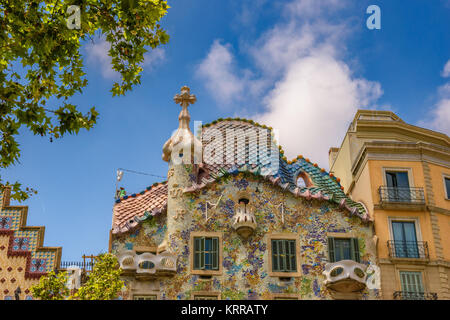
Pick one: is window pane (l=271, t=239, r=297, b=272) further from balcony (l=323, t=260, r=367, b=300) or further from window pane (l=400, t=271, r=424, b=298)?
window pane (l=400, t=271, r=424, b=298)

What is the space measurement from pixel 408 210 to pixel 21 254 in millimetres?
13741

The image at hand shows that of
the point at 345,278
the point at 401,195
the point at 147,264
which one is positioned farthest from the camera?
the point at 401,195

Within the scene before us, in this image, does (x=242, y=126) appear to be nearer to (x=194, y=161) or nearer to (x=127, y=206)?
(x=194, y=161)

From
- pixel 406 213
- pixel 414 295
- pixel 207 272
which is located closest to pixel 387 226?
pixel 406 213

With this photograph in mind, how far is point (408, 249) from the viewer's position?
2391 centimetres

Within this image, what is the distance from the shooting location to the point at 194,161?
25.0 metres

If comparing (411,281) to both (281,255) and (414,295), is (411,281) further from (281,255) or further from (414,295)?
(281,255)

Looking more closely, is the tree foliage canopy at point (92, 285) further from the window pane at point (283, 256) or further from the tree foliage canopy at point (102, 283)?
the window pane at point (283, 256)

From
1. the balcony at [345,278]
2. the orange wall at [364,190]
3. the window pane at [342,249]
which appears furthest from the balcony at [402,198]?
the balcony at [345,278]
